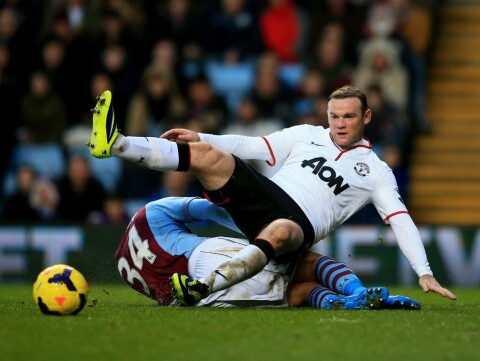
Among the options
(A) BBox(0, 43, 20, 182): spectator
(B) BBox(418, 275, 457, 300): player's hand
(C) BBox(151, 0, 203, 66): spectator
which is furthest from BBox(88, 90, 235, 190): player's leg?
(C) BBox(151, 0, 203, 66): spectator

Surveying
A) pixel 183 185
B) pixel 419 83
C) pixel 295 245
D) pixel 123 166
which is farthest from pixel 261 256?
pixel 419 83

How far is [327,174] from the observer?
855 cm

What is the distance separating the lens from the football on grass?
7215 millimetres

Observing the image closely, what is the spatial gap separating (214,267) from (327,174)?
3.71ft

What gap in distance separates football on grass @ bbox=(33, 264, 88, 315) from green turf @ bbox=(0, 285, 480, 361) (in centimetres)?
8

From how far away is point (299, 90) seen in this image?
1484cm

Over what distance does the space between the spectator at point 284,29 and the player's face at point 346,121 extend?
22.4 ft

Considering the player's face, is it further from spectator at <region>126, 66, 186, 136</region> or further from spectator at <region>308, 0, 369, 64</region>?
spectator at <region>308, 0, 369, 64</region>

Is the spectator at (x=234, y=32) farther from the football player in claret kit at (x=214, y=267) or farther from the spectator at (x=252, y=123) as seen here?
the football player in claret kit at (x=214, y=267)

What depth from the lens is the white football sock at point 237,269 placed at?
7484 millimetres

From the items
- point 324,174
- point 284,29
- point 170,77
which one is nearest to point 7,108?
point 170,77

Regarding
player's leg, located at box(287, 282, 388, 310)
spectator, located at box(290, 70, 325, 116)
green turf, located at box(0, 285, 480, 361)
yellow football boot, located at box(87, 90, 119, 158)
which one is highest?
yellow football boot, located at box(87, 90, 119, 158)

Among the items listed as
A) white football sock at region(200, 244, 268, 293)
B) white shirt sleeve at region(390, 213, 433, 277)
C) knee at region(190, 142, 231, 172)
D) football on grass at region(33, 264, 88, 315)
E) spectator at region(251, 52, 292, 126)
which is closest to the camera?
football on grass at region(33, 264, 88, 315)

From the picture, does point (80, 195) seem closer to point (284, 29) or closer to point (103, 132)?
point (284, 29)
